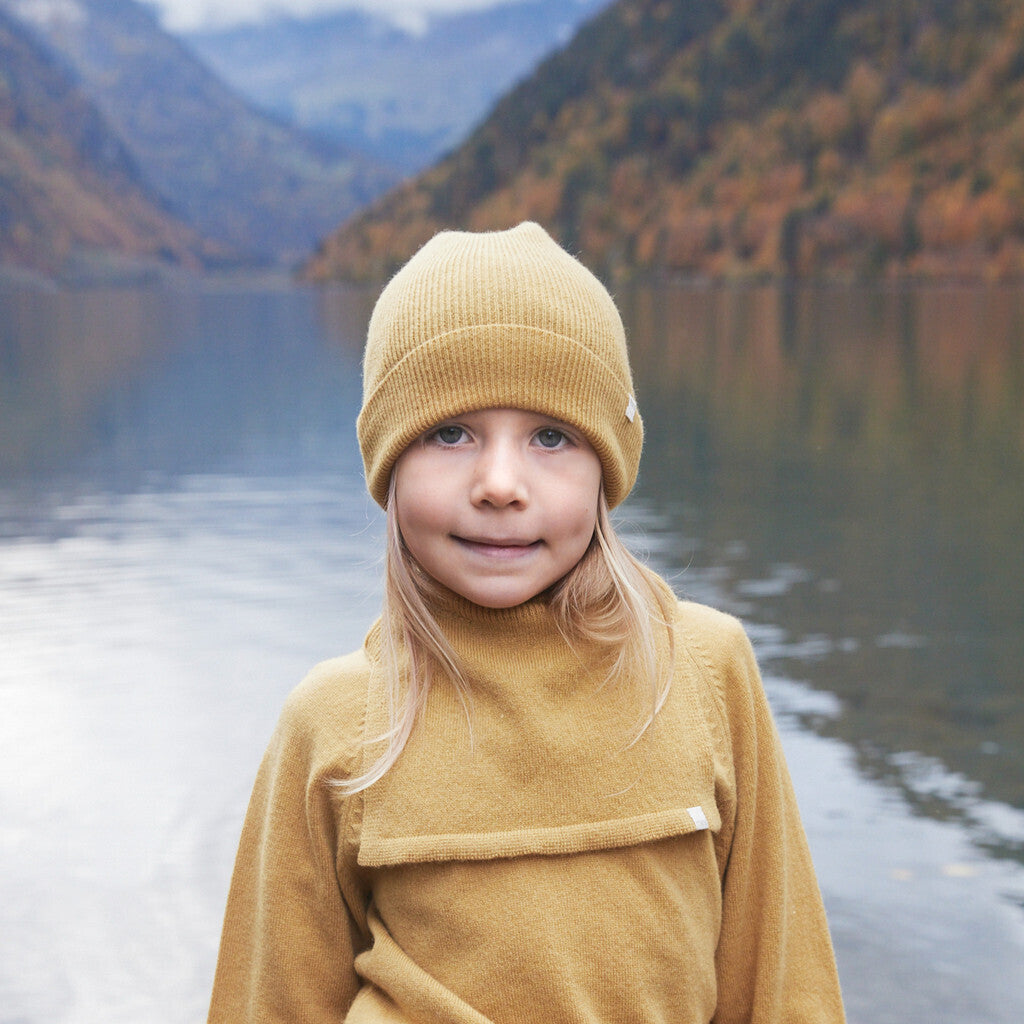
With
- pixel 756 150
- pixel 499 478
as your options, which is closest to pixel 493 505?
pixel 499 478

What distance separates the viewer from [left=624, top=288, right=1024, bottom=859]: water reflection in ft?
16.9

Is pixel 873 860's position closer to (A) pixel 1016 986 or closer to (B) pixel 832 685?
(A) pixel 1016 986

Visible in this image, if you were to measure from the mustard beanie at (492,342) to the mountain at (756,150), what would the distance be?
64701mm

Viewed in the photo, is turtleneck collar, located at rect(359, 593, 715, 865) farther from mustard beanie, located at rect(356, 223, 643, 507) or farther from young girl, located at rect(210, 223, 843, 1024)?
mustard beanie, located at rect(356, 223, 643, 507)

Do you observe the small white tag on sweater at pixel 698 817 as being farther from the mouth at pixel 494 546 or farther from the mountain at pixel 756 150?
the mountain at pixel 756 150

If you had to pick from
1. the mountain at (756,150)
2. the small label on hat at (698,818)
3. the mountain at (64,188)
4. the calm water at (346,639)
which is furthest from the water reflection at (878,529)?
the mountain at (64,188)

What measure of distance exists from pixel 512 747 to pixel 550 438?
0.35 metres

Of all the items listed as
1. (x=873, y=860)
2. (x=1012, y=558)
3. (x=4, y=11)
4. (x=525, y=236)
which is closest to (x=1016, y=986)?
(x=873, y=860)

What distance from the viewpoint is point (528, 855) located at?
161 centimetres

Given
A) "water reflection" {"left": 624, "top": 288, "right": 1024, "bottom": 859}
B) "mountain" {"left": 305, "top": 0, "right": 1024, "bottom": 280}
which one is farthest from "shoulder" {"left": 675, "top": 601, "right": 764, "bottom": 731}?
"mountain" {"left": 305, "top": 0, "right": 1024, "bottom": 280}

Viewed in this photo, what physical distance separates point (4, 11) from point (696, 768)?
203071mm

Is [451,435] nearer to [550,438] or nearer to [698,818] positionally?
[550,438]

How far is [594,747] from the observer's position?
5.39ft

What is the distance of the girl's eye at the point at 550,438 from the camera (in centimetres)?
166
